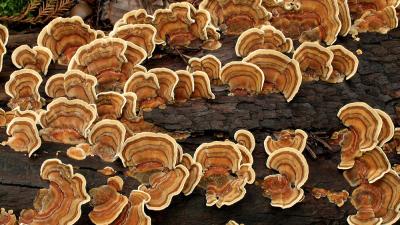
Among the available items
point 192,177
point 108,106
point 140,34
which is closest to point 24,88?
point 108,106

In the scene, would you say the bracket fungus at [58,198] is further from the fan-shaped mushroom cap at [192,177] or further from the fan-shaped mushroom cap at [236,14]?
the fan-shaped mushroom cap at [236,14]

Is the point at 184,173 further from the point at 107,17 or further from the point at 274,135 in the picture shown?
the point at 107,17

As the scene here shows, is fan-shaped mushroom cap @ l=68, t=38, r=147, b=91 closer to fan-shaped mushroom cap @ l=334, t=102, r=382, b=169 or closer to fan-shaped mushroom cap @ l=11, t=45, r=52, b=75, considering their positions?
fan-shaped mushroom cap @ l=11, t=45, r=52, b=75

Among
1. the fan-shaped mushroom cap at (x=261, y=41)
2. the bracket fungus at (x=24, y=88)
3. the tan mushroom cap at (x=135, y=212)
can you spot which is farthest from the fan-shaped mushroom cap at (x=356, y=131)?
the bracket fungus at (x=24, y=88)

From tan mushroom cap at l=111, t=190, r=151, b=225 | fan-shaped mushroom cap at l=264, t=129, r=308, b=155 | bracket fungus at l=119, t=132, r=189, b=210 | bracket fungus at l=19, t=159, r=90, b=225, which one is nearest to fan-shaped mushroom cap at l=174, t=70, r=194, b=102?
bracket fungus at l=119, t=132, r=189, b=210

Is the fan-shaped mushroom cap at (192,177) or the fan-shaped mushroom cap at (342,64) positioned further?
the fan-shaped mushroom cap at (342,64)

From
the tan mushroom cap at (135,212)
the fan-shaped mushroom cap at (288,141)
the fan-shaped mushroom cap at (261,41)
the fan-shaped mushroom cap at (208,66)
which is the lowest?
the tan mushroom cap at (135,212)

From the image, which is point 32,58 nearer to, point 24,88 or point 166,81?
point 24,88
